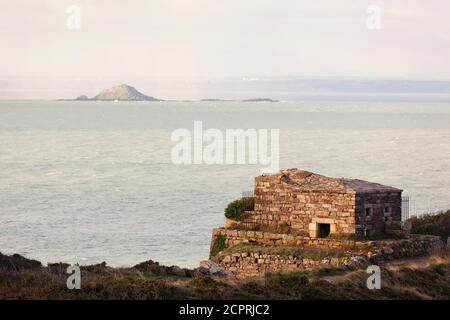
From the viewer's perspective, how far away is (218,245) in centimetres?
4116

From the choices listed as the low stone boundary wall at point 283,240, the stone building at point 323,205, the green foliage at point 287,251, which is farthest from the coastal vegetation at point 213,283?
the stone building at point 323,205

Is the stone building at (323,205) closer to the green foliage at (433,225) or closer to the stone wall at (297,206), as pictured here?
the stone wall at (297,206)

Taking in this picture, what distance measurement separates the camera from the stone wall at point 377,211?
125 ft

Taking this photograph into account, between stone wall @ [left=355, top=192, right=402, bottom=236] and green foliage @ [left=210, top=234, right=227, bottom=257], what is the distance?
18.0 ft

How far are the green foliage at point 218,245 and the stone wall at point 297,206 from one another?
1109mm

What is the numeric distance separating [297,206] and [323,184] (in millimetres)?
1238

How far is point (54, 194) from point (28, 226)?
2010cm

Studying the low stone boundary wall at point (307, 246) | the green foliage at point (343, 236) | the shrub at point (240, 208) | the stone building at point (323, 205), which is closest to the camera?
the low stone boundary wall at point (307, 246)

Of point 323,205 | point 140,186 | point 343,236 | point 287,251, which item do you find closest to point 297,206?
point 323,205

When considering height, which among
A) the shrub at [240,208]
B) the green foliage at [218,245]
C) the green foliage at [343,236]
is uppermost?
the shrub at [240,208]

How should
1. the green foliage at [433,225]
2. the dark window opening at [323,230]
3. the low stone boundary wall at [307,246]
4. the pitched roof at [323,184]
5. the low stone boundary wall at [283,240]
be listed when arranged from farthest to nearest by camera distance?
the green foliage at [433,225] < the dark window opening at [323,230] < the pitched roof at [323,184] < the low stone boundary wall at [283,240] < the low stone boundary wall at [307,246]

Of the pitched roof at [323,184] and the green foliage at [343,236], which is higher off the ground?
the pitched roof at [323,184]
